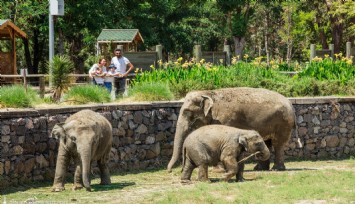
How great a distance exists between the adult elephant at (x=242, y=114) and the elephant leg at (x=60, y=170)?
2.50 metres

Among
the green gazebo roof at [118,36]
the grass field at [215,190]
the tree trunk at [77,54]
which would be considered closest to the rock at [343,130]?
the grass field at [215,190]

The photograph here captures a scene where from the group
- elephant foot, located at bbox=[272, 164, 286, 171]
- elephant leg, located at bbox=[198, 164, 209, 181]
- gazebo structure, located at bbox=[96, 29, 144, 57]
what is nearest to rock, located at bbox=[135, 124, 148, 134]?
elephant foot, located at bbox=[272, 164, 286, 171]

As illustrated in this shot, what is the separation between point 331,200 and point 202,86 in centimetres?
852

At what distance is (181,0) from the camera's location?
54.6 metres

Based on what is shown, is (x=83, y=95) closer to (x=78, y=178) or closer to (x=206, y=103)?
(x=206, y=103)

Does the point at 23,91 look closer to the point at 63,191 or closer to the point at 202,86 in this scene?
Result: the point at 63,191

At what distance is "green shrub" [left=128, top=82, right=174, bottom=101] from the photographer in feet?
67.7

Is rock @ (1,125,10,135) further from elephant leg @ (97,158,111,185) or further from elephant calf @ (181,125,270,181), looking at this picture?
elephant calf @ (181,125,270,181)

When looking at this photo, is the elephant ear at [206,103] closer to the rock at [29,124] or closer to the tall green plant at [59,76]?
the rock at [29,124]

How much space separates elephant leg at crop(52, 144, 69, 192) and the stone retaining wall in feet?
3.32

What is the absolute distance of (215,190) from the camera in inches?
588

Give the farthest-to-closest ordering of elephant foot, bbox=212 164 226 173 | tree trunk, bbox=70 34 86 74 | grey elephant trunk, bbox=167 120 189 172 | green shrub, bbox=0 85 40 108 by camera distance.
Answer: tree trunk, bbox=70 34 86 74 → elephant foot, bbox=212 164 226 173 → grey elephant trunk, bbox=167 120 189 172 → green shrub, bbox=0 85 40 108

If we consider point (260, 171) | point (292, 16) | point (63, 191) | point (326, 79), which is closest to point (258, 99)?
point (260, 171)

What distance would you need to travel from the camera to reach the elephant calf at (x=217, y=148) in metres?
16.4
